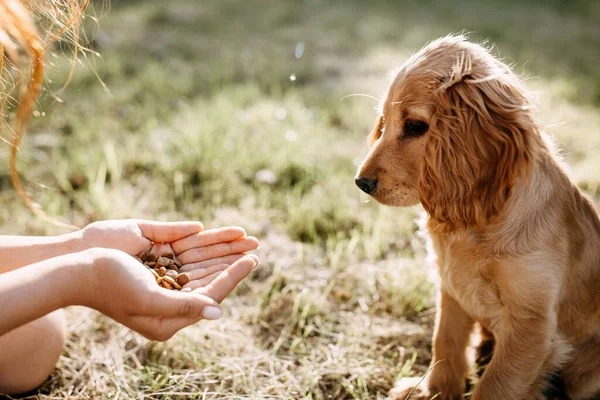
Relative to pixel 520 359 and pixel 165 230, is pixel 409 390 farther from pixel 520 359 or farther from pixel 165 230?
pixel 165 230

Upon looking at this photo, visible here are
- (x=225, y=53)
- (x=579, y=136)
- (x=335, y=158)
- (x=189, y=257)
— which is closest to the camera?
(x=189, y=257)

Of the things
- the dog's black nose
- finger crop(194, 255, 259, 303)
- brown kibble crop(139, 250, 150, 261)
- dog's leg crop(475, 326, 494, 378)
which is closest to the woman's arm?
finger crop(194, 255, 259, 303)

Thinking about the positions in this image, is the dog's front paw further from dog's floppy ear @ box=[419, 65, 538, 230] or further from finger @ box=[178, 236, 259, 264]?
finger @ box=[178, 236, 259, 264]

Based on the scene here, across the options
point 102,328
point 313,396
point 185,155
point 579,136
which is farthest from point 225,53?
point 313,396

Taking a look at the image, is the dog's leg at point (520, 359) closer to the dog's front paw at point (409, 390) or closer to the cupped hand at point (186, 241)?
the dog's front paw at point (409, 390)

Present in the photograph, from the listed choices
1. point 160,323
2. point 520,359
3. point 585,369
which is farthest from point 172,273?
point 585,369

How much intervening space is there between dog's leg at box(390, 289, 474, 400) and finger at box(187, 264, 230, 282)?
99 centimetres

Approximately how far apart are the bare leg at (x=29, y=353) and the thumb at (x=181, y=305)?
2.74 feet

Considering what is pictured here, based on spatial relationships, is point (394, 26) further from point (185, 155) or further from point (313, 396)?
point (313, 396)

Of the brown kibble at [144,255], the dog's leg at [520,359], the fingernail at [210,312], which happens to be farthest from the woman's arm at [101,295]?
the dog's leg at [520,359]

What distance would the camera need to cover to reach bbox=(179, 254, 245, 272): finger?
88.4 inches

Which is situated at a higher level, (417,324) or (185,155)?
(185,155)

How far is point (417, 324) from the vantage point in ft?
9.26

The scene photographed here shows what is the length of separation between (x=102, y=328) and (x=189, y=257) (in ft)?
2.51
